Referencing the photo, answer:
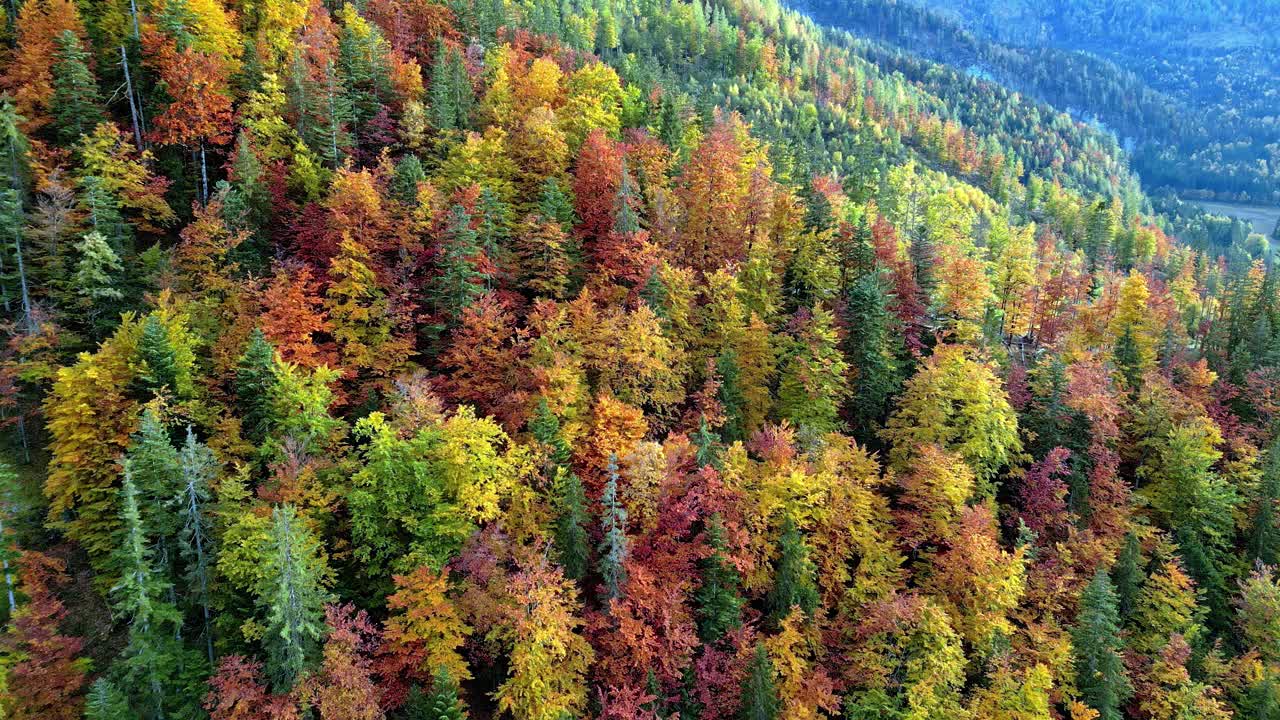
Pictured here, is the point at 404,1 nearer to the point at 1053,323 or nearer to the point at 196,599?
the point at 196,599

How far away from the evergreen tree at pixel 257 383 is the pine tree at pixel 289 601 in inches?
294

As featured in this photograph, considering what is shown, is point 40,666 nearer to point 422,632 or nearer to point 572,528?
point 422,632

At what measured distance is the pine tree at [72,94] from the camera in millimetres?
53844

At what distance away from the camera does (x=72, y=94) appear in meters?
53.9

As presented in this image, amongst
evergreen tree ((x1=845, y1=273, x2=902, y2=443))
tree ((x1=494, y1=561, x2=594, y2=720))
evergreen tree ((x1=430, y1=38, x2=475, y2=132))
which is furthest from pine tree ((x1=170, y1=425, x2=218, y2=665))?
evergreen tree ((x1=845, y1=273, x2=902, y2=443))

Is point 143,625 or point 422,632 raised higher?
point 143,625

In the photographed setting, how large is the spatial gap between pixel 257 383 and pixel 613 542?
22222mm

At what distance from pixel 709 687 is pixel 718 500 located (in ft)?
35.3

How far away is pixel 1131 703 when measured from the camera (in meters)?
50.6

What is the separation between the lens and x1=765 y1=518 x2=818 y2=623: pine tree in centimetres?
4359

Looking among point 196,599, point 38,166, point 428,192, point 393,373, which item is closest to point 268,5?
point 38,166

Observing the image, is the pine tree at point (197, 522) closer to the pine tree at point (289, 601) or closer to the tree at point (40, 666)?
the pine tree at point (289, 601)

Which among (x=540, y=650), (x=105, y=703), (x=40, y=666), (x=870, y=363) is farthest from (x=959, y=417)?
(x=40, y=666)

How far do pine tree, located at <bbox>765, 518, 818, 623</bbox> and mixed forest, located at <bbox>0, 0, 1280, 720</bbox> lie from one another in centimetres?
36
